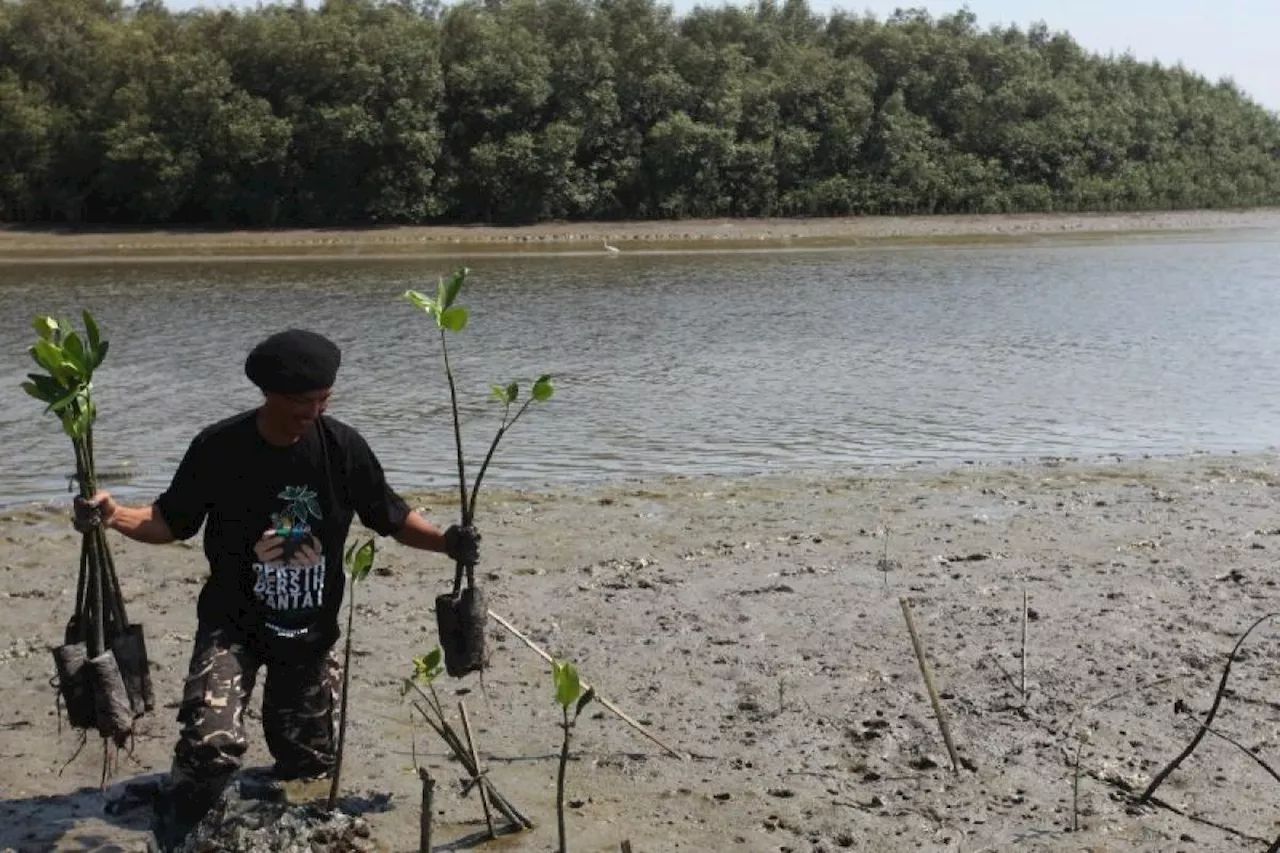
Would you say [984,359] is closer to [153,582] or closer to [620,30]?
[153,582]

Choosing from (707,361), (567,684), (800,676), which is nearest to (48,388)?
(567,684)

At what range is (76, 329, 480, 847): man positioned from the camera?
4.21 metres

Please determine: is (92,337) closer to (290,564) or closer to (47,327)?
(47,327)

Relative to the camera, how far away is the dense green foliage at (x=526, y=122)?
44.1m

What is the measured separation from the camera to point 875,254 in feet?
118

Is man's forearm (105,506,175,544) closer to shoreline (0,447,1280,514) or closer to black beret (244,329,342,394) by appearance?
black beret (244,329,342,394)

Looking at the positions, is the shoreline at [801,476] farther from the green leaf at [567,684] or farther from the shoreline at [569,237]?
the shoreline at [569,237]

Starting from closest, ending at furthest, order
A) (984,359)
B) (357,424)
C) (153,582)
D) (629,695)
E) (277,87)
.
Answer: (629,695), (153,582), (357,424), (984,359), (277,87)

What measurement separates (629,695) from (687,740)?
494 millimetres

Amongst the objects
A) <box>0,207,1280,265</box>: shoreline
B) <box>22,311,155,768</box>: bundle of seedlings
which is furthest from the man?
<box>0,207,1280,265</box>: shoreline

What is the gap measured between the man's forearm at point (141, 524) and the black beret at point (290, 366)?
576 mm

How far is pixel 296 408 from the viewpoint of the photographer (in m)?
4.27

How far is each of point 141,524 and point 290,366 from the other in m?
0.72

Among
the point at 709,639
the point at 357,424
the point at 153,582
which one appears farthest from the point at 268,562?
the point at 357,424
